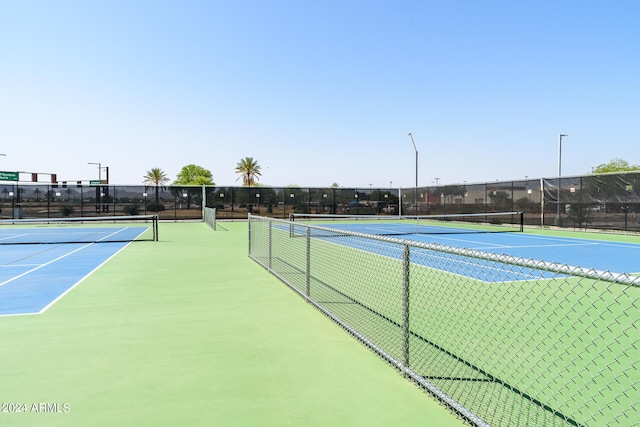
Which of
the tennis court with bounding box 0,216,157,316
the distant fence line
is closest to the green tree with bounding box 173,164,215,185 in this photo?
the distant fence line

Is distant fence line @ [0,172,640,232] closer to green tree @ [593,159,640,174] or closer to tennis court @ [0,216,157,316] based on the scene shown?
tennis court @ [0,216,157,316]

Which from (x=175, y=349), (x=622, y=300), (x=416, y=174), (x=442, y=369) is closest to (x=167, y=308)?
(x=175, y=349)

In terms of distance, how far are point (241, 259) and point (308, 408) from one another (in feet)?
30.5

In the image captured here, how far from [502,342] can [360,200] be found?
3415 centimetres

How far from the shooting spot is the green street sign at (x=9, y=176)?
4578cm

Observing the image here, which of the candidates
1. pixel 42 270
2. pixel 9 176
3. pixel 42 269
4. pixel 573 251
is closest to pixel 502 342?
pixel 42 270

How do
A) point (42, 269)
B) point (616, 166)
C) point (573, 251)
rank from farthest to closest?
point (616, 166), point (573, 251), point (42, 269)

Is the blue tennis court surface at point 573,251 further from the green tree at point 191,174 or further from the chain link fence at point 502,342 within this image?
the green tree at point 191,174

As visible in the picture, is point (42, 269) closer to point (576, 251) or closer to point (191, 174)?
point (576, 251)

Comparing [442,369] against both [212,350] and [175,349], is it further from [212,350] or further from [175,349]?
[175,349]

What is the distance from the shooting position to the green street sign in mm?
45781

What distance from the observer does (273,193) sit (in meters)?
37.0

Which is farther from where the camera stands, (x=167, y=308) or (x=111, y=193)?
(x=111, y=193)

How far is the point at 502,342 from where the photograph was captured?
5262 mm
